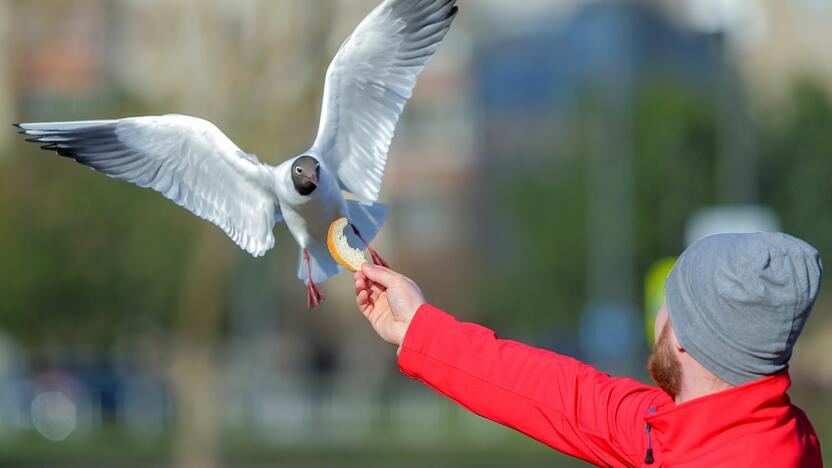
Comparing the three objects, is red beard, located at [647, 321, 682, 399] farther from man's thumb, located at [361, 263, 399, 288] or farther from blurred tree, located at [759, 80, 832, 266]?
blurred tree, located at [759, 80, 832, 266]

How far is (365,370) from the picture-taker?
3784 cm

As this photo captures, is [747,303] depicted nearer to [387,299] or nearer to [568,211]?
[387,299]

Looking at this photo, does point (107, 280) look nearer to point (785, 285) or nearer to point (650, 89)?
point (650, 89)

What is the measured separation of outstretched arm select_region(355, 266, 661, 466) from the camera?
2.42 meters

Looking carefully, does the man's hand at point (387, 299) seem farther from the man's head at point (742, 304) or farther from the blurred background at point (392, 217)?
the blurred background at point (392, 217)

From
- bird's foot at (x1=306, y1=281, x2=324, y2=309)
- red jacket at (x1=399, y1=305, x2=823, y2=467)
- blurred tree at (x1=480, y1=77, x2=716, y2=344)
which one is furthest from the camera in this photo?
blurred tree at (x1=480, y1=77, x2=716, y2=344)

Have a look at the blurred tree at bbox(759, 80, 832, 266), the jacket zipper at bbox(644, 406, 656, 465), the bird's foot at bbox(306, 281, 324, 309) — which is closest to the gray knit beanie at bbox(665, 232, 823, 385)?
the jacket zipper at bbox(644, 406, 656, 465)

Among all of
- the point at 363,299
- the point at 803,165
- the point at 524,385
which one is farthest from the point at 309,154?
the point at 803,165

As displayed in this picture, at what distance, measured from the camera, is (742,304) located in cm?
204

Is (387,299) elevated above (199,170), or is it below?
below

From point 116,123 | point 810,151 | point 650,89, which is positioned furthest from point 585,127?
point 116,123

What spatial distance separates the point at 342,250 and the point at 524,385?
0.55m

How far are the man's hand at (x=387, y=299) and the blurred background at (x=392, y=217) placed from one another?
917 cm

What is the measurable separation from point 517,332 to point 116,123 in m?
34.3
